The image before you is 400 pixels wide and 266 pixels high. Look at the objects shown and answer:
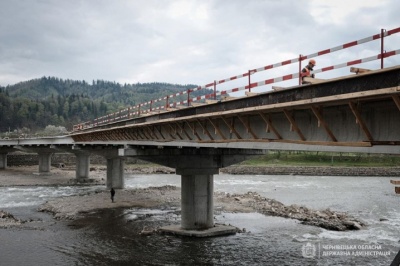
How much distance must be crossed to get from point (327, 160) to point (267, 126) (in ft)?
302

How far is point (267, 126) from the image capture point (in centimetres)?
1534

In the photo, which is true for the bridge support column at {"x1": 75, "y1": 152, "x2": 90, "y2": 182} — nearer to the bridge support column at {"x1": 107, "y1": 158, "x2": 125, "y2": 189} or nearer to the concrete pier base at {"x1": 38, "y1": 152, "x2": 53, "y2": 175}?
the bridge support column at {"x1": 107, "y1": 158, "x2": 125, "y2": 189}

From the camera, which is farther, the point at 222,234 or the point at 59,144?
the point at 59,144

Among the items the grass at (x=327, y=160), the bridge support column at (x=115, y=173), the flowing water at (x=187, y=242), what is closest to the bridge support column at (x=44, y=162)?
the bridge support column at (x=115, y=173)

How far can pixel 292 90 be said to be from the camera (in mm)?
13516

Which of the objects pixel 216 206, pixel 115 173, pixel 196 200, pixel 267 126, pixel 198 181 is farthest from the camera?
pixel 115 173

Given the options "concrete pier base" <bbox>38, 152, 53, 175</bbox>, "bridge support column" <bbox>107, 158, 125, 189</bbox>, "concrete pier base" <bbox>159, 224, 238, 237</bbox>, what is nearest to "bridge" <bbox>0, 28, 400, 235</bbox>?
"concrete pier base" <bbox>159, 224, 238, 237</bbox>

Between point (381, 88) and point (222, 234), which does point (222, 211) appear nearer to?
point (222, 234)

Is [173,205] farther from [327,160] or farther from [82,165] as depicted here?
[327,160]

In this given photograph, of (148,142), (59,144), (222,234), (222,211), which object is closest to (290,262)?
(222,234)

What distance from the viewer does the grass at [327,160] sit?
9850 cm

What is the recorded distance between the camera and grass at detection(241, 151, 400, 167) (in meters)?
98.5

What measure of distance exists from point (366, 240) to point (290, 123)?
15007 mm

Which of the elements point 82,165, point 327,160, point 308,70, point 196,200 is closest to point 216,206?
point 196,200
